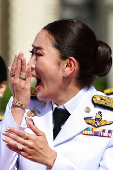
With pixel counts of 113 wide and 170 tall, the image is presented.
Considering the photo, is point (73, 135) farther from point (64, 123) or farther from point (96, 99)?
point (96, 99)

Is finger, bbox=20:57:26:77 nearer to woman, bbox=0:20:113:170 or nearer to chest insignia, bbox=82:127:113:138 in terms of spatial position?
woman, bbox=0:20:113:170

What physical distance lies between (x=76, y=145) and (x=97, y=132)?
16 cm

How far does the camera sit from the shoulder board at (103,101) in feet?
9.05

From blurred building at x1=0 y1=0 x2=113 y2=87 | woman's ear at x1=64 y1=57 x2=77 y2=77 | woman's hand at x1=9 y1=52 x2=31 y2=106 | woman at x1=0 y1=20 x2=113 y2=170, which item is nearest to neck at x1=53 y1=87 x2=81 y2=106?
woman at x1=0 y1=20 x2=113 y2=170

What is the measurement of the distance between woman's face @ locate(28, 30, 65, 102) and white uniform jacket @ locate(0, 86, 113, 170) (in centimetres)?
19

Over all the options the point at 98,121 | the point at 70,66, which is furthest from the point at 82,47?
the point at 98,121

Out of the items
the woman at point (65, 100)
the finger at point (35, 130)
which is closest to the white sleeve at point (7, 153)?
the woman at point (65, 100)

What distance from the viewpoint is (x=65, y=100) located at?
284cm

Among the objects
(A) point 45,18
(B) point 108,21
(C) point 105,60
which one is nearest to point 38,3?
(A) point 45,18

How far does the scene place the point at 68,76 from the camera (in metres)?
2.81

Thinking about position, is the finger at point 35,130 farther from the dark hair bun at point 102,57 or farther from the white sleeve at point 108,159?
the dark hair bun at point 102,57

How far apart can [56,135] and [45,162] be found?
40cm

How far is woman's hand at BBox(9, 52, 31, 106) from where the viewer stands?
8.53 feet

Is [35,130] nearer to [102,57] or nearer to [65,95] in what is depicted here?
[65,95]
